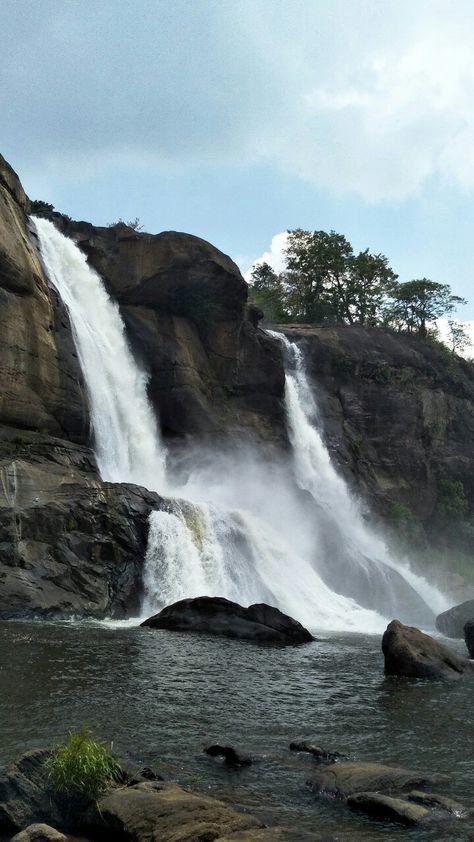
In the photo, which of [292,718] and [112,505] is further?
[112,505]

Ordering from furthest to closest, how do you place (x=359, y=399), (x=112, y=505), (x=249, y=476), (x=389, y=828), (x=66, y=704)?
(x=359, y=399), (x=249, y=476), (x=112, y=505), (x=66, y=704), (x=389, y=828)

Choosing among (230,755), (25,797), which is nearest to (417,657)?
(230,755)

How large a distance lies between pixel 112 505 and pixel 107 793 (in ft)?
62.2

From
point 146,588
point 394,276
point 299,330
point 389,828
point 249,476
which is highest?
point 394,276

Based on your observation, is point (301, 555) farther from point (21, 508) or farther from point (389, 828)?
point (389, 828)

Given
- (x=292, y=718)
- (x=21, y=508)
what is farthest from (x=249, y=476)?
(x=292, y=718)

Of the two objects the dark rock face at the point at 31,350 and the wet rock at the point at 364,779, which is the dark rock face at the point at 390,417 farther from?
the wet rock at the point at 364,779

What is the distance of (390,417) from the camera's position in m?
56.8

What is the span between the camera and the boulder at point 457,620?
2817 centimetres

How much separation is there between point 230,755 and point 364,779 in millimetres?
1976

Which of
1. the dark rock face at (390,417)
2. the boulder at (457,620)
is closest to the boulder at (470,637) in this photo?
the boulder at (457,620)

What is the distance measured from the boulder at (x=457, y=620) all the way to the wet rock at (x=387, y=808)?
2065cm

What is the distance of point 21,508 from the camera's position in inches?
984

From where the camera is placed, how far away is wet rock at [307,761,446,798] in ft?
29.8
